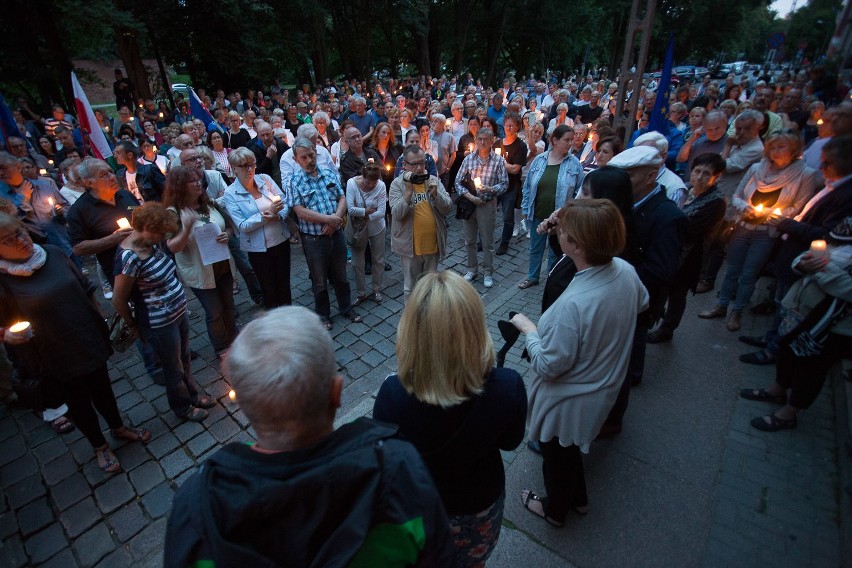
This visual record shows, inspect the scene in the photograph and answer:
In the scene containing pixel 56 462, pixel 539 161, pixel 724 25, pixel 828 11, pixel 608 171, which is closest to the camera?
pixel 608 171

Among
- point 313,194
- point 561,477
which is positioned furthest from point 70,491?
point 561,477

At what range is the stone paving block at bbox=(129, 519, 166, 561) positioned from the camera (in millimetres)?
2818

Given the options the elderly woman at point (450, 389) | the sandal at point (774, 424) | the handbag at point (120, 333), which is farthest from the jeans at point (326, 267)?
the sandal at point (774, 424)

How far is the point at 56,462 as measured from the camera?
3539 millimetres

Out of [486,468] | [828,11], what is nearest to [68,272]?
[486,468]

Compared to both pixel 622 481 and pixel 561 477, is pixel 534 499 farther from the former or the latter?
pixel 622 481

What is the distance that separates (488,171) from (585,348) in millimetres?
4158

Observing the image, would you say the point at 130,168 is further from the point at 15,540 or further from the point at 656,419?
the point at 656,419

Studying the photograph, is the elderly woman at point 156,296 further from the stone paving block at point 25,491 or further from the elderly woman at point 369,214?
the elderly woman at point 369,214

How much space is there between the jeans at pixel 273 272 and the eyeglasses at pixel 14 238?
2148mm

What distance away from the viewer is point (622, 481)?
307 centimetres

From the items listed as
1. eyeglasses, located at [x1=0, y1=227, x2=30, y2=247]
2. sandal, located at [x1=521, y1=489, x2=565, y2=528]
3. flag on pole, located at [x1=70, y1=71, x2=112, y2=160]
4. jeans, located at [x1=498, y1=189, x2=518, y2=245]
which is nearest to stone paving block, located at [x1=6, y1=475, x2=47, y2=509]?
eyeglasses, located at [x1=0, y1=227, x2=30, y2=247]

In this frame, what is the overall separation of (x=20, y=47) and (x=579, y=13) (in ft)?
105

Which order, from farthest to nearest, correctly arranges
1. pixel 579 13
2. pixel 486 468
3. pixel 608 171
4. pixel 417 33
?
pixel 579 13 < pixel 417 33 < pixel 608 171 < pixel 486 468
